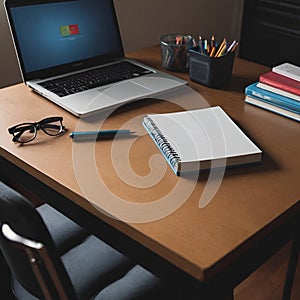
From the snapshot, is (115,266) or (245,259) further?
(115,266)

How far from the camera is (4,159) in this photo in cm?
114

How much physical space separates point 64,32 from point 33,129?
0.42 metres

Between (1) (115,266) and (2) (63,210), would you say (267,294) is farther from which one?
(2) (63,210)

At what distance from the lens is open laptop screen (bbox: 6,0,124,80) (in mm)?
1358

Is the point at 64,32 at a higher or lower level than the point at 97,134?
higher

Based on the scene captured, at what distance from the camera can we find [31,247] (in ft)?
2.50

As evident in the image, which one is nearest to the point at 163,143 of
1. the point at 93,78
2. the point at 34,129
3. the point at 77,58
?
the point at 34,129

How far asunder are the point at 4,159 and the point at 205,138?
0.47 m

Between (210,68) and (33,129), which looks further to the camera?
(210,68)

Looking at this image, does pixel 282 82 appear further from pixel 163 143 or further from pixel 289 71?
pixel 163 143

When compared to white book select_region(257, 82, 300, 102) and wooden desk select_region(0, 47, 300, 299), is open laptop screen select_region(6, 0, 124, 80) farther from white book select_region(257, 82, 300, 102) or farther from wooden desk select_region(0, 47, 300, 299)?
white book select_region(257, 82, 300, 102)

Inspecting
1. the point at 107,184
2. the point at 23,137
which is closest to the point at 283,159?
the point at 107,184

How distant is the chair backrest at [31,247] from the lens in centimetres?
76

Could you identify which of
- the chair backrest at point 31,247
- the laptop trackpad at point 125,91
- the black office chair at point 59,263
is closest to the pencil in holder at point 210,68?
the laptop trackpad at point 125,91
